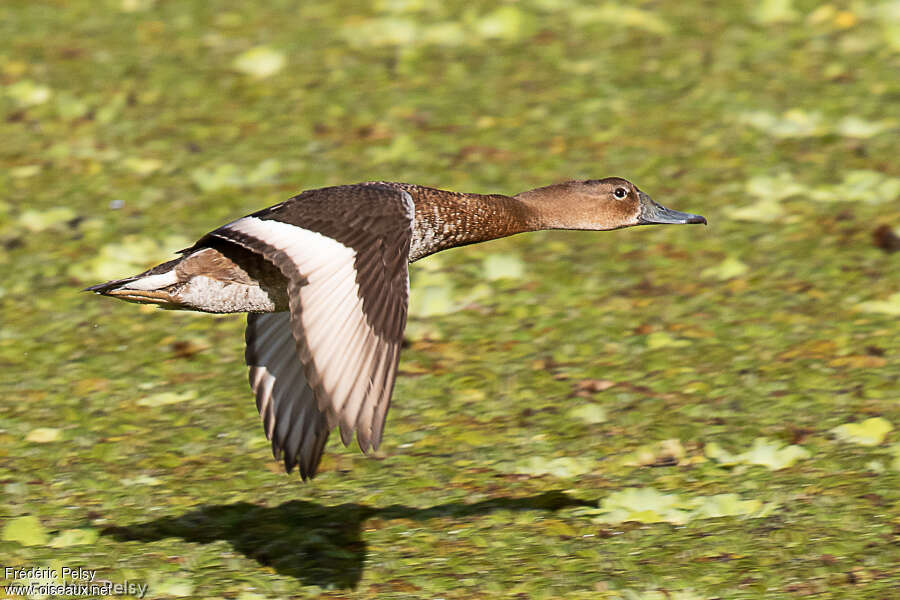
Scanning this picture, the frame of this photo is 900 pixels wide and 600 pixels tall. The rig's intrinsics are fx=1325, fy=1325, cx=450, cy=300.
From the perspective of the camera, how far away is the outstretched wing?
212 inches

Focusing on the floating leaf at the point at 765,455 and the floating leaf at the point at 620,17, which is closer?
the floating leaf at the point at 765,455

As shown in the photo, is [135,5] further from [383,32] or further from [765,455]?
[765,455]

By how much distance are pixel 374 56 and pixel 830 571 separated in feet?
26.9

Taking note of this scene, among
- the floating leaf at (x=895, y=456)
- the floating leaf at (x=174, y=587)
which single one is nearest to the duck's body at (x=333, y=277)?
the floating leaf at (x=174, y=587)

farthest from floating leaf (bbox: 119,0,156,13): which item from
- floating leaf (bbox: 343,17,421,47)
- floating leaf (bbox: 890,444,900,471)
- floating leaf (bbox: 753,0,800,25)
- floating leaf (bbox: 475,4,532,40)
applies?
floating leaf (bbox: 890,444,900,471)

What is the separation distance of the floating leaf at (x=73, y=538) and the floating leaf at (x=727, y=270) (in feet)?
15.8

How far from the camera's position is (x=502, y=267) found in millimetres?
9727

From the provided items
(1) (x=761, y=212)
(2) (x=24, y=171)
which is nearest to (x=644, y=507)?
(1) (x=761, y=212)

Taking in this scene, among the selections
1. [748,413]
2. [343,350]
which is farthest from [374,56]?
[343,350]

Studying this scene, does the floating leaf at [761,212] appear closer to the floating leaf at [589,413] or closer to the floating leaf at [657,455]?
the floating leaf at [589,413]

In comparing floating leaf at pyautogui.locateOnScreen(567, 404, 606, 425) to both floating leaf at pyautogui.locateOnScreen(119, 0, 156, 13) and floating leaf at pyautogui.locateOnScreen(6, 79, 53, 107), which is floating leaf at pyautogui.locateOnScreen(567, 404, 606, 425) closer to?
floating leaf at pyautogui.locateOnScreen(6, 79, 53, 107)

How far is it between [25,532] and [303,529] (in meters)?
1.38

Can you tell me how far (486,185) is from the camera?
10805mm

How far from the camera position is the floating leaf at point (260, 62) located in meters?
12.8
